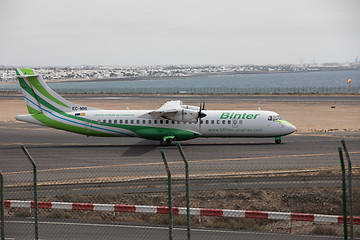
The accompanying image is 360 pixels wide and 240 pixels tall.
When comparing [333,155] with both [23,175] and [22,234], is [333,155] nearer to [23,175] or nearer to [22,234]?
[23,175]

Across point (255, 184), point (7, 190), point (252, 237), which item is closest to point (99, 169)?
point (7, 190)

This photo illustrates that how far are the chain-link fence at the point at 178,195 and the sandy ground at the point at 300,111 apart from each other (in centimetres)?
2100

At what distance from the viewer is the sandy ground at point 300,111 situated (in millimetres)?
55444

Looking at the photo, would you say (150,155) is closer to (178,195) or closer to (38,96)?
(38,96)

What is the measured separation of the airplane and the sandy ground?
42.5ft

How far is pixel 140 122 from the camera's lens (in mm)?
39750

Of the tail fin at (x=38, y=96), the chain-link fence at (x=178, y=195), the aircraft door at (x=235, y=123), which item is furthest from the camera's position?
A: the tail fin at (x=38, y=96)

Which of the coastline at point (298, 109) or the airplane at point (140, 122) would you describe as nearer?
the airplane at point (140, 122)

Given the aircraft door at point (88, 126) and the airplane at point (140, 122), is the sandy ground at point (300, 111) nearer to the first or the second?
the airplane at point (140, 122)

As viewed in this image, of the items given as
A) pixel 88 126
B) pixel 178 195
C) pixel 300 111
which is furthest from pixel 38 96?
pixel 300 111

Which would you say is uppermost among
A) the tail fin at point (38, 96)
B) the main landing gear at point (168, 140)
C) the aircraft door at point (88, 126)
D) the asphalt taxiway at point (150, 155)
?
the tail fin at point (38, 96)

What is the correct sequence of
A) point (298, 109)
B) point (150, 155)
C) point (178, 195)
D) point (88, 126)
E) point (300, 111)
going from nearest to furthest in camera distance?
1. point (178, 195)
2. point (150, 155)
3. point (88, 126)
4. point (300, 111)
5. point (298, 109)

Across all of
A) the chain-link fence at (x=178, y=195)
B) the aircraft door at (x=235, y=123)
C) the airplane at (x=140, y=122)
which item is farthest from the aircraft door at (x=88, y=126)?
the aircraft door at (x=235, y=123)

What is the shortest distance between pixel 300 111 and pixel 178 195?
52774mm
